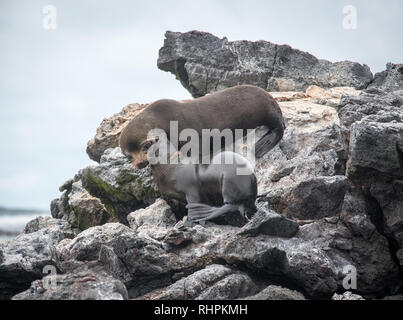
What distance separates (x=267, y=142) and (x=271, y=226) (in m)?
3.09

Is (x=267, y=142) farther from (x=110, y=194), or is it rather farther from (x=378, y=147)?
(x=378, y=147)

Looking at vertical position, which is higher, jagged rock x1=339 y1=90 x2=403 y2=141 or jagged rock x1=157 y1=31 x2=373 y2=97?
jagged rock x1=157 y1=31 x2=373 y2=97

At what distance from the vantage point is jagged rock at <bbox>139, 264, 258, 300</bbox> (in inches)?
174

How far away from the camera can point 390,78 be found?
10.9 m

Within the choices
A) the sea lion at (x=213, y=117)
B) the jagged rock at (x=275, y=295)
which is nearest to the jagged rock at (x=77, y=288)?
the jagged rock at (x=275, y=295)

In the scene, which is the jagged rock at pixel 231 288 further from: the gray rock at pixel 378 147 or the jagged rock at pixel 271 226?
the gray rock at pixel 378 147

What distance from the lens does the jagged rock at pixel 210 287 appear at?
14.5ft

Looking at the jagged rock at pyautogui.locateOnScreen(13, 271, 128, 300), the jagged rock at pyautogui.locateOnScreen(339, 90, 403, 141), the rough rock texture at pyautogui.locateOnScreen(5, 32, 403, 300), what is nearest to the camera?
the jagged rock at pyautogui.locateOnScreen(13, 271, 128, 300)

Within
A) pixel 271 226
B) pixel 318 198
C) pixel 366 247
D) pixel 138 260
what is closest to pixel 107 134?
pixel 138 260

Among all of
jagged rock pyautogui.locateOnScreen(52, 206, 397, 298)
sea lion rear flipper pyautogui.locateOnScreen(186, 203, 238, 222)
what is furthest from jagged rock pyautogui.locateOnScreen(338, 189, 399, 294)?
sea lion rear flipper pyautogui.locateOnScreen(186, 203, 238, 222)

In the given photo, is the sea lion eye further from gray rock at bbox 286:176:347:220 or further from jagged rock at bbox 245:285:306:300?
jagged rock at bbox 245:285:306:300

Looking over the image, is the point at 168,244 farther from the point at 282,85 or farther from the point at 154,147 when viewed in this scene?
the point at 282,85
